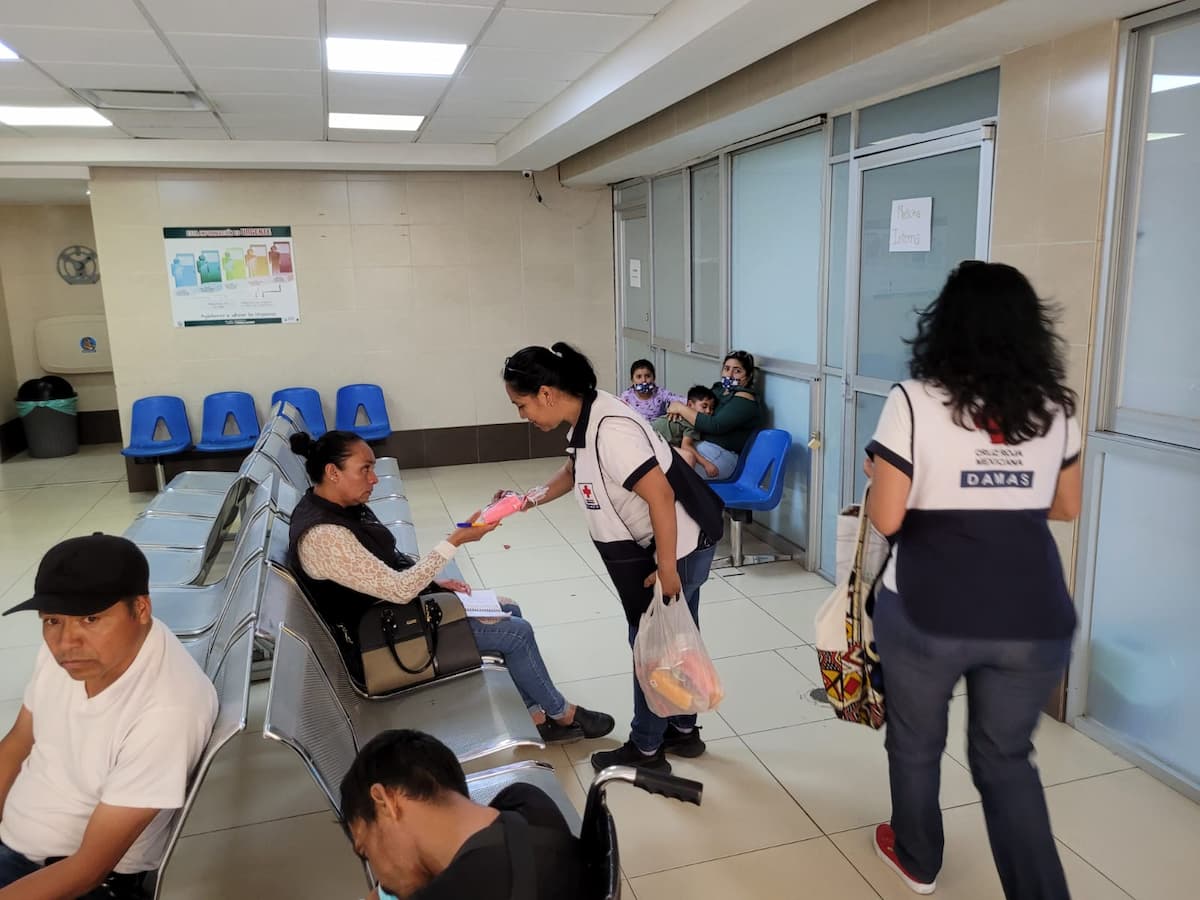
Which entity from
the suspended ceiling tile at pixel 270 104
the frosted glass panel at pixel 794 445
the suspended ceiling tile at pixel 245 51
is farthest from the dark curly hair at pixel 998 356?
the suspended ceiling tile at pixel 270 104

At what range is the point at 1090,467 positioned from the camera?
294cm

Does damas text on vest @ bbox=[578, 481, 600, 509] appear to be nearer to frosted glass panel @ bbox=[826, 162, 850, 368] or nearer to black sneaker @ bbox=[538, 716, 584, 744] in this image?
black sneaker @ bbox=[538, 716, 584, 744]

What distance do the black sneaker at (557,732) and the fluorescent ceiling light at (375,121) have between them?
3.92m

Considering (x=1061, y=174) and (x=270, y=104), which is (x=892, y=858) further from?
(x=270, y=104)

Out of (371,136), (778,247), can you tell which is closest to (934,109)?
(778,247)

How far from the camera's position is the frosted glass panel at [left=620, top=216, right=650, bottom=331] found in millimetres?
7047

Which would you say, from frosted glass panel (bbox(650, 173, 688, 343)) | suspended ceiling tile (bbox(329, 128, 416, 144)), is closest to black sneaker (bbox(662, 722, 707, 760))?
frosted glass panel (bbox(650, 173, 688, 343))

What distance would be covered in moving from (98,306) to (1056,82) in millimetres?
9115

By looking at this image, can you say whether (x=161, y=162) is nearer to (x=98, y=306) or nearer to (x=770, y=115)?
(x=98, y=306)

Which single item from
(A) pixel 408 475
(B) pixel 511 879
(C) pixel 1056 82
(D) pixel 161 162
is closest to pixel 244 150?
(D) pixel 161 162

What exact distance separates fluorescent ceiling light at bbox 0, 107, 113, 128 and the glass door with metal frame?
14.3 feet

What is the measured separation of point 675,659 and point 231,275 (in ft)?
18.9

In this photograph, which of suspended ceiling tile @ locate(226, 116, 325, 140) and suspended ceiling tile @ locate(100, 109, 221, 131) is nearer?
suspended ceiling tile @ locate(100, 109, 221, 131)

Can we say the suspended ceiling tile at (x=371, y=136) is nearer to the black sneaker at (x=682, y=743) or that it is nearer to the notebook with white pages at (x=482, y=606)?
the notebook with white pages at (x=482, y=606)
